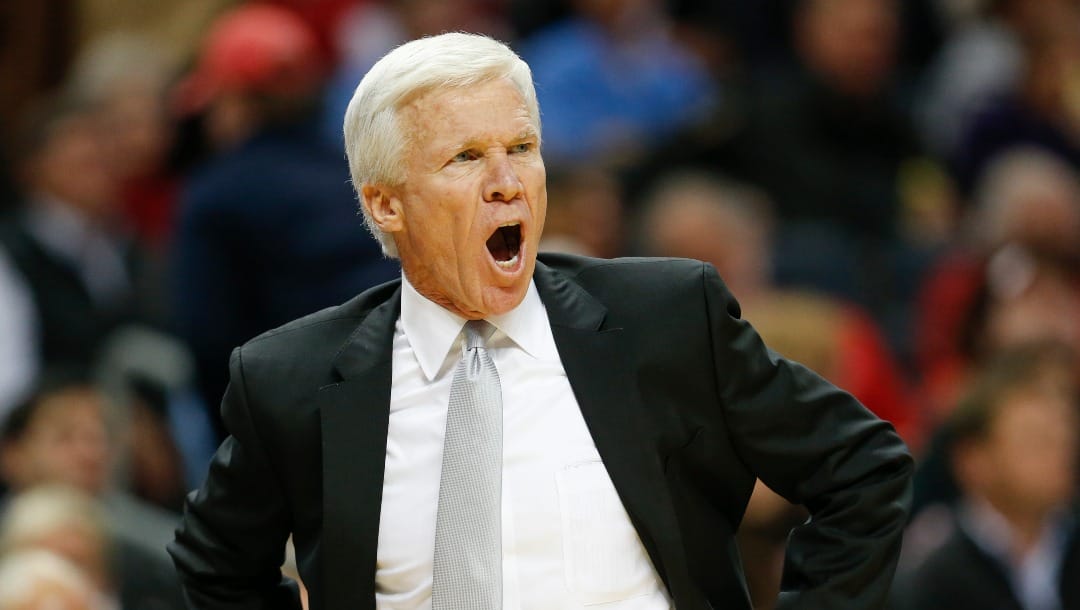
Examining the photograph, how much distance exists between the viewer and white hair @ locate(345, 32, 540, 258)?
2572 millimetres

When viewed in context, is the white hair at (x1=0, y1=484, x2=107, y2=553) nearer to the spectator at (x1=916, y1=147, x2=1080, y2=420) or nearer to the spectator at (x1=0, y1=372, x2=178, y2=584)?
the spectator at (x1=0, y1=372, x2=178, y2=584)

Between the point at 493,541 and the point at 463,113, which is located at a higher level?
the point at 463,113

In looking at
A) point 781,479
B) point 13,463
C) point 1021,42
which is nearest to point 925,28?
point 1021,42

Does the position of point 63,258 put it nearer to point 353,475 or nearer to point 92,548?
point 92,548

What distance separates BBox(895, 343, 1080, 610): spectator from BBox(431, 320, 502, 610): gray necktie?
2.82 m

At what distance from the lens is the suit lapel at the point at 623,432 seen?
258 cm

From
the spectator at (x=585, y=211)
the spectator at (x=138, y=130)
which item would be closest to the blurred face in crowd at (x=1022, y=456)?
the spectator at (x=585, y=211)

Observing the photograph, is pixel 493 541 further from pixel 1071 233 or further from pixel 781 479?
pixel 1071 233

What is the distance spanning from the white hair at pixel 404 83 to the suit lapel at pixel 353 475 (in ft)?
1.00

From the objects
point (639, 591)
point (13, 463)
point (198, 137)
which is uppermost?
point (639, 591)

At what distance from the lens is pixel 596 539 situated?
2.56m

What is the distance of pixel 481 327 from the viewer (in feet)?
8.97

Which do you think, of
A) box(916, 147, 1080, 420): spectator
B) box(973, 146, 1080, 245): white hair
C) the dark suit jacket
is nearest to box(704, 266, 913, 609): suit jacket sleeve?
the dark suit jacket

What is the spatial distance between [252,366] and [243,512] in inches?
8.7
